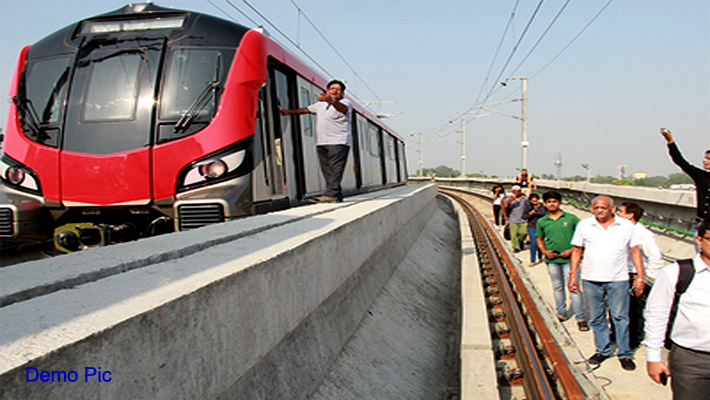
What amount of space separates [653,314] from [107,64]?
6.01 meters

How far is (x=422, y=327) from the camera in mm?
6699

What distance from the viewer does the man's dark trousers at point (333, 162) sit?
754 cm

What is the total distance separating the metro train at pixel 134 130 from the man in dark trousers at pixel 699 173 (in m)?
5.28

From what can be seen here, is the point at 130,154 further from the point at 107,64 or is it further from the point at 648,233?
the point at 648,233

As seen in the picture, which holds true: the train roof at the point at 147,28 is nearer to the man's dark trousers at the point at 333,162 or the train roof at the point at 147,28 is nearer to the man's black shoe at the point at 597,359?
the man's dark trousers at the point at 333,162

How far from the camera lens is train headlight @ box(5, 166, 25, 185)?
19.8 feet

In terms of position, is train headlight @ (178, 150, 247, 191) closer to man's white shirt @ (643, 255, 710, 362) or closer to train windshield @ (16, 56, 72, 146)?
train windshield @ (16, 56, 72, 146)

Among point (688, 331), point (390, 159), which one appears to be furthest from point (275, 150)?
point (390, 159)

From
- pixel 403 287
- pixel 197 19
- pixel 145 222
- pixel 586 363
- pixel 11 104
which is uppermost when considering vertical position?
pixel 197 19

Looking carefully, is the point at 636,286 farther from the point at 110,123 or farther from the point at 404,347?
the point at 110,123

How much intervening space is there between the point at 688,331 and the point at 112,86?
6049 mm

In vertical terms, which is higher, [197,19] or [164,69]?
[197,19]

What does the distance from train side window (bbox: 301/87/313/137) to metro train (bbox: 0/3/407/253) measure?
2166 millimetres

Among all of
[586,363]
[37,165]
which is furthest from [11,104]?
[586,363]
